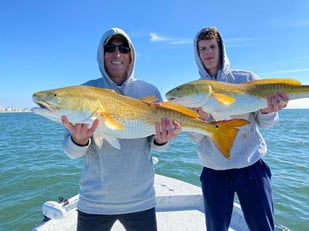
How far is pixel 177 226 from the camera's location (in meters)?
4.52

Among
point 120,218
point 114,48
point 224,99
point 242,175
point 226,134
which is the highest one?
point 114,48

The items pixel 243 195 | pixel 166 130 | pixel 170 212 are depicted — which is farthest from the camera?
pixel 170 212

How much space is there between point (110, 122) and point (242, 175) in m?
1.64

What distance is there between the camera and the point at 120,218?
2486 mm

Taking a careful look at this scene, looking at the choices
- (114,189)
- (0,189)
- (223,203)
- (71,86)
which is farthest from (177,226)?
(0,189)

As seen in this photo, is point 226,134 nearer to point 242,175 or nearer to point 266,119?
point 242,175

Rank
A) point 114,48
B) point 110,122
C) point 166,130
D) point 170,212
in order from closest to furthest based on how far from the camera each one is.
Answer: point 110,122
point 166,130
point 114,48
point 170,212

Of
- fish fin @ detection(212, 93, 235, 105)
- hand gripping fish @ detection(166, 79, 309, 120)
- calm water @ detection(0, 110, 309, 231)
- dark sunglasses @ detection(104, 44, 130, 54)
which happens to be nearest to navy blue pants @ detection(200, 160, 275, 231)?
hand gripping fish @ detection(166, 79, 309, 120)

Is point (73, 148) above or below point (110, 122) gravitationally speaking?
below

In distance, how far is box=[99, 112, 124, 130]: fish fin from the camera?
2383 mm

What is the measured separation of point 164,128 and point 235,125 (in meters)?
0.70

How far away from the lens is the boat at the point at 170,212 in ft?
14.0

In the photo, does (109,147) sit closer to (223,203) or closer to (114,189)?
(114,189)

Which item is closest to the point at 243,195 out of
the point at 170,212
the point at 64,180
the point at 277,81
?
the point at 277,81
